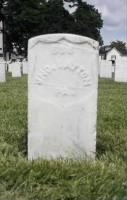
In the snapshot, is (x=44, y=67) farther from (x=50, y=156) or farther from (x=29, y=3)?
(x=29, y=3)

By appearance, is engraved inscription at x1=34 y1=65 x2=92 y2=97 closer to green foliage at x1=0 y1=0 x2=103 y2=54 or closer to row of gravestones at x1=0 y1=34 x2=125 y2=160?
row of gravestones at x1=0 y1=34 x2=125 y2=160

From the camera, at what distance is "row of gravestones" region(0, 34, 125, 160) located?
4746 mm

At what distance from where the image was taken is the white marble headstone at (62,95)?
475 centimetres

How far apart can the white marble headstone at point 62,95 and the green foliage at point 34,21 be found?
2376 inches

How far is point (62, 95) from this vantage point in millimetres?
4789

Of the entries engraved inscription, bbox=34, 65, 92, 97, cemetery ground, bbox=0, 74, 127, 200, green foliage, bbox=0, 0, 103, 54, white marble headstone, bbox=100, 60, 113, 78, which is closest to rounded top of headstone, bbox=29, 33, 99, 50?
engraved inscription, bbox=34, 65, 92, 97

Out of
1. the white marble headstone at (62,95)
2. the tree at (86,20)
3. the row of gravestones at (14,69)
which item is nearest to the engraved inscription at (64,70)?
the white marble headstone at (62,95)

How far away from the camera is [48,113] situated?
4859mm

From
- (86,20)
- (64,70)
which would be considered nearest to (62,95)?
(64,70)

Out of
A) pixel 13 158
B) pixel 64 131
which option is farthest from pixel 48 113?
pixel 13 158

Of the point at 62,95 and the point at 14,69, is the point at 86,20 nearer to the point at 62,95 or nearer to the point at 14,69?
the point at 14,69

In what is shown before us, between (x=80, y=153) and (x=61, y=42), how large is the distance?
1072mm

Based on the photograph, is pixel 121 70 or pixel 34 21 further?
pixel 34 21

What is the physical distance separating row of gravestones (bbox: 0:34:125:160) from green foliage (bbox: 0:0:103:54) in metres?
60.4
